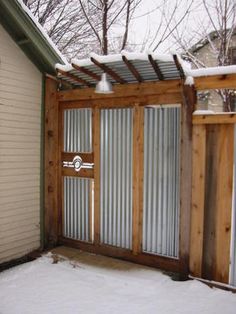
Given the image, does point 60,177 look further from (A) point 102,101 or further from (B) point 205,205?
(B) point 205,205

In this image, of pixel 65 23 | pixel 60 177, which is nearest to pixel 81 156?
pixel 60 177

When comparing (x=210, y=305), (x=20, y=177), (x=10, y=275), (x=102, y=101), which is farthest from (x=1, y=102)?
(x=210, y=305)

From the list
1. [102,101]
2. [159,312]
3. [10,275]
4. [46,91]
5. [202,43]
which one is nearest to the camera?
[159,312]

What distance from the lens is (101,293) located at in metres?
4.10

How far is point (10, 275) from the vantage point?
461 cm

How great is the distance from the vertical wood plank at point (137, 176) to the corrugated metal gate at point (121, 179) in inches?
1.9

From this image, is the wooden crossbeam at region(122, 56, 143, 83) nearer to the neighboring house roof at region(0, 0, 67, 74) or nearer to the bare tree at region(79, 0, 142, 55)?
the neighboring house roof at region(0, 0, 67, 74)

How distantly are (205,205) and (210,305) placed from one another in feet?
3.97

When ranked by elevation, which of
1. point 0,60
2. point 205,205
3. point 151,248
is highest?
point 0,60

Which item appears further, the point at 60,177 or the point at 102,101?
the point at 60,177

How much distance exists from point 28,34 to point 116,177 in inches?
99.9

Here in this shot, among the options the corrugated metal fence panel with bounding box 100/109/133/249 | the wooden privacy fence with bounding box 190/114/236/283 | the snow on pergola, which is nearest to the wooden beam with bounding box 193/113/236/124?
the wooden privacy fence with bounding box 190/114/236/283

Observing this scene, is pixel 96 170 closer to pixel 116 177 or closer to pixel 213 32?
pixel 116 177

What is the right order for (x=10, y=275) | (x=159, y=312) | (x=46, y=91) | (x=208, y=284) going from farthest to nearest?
(x=46, y=91) → (x=10, y=275) → (x=208, y=284) → (x=159, y=312)
